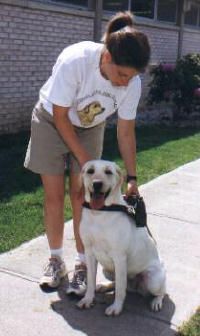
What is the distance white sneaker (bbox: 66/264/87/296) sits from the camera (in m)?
3.63

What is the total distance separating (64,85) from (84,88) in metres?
0.13

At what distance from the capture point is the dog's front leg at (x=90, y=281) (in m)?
3.47

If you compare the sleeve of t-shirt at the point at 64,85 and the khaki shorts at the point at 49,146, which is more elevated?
the sleeve of t-shirt at the point at 64,85

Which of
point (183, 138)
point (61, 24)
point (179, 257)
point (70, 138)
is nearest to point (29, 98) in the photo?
point (61, 24)

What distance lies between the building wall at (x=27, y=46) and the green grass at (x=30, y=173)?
543mm

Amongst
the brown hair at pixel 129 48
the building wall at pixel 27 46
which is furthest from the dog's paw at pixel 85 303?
the building wall at pixel 27 46

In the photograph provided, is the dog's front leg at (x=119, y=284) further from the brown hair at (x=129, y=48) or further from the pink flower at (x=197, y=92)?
the pink flower at (x=197, y=92)

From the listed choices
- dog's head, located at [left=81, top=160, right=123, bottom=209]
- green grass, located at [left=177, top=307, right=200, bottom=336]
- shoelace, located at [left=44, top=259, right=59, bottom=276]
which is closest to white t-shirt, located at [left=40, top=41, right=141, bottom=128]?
dog's head, located at [left=81, top=160, right=123, bottom=209]

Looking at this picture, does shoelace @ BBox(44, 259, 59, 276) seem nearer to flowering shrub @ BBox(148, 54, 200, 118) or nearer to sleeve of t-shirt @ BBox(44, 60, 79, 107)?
sleeve of t-shirt @ BBox(44, 60, 79, 107)

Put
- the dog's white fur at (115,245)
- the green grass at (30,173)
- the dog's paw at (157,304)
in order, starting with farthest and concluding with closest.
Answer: the green grass at (30,173), the dog's paw at (157,304), the dog's white fur at (115,245)

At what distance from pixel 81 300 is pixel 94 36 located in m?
8.61

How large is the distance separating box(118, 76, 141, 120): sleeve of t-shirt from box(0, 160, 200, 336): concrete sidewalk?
1.23 metres

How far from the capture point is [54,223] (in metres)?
3.80

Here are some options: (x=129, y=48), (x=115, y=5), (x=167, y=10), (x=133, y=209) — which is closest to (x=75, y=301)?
(x=133, y=209)
